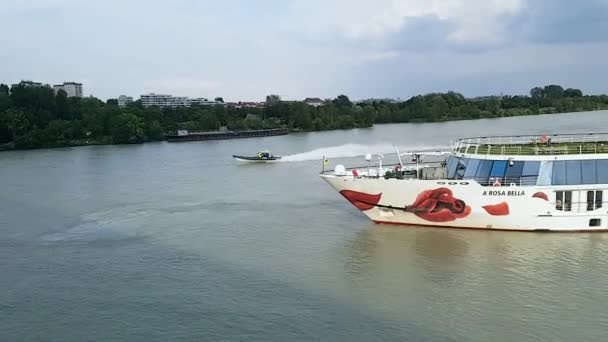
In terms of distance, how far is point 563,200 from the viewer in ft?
51.4

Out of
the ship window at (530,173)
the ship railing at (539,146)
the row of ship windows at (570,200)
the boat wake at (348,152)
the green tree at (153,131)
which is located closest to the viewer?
the row of ship windows at (570,200)

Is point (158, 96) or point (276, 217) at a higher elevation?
point (158, 96)

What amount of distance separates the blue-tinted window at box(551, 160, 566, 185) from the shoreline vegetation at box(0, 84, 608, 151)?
53.0 meters

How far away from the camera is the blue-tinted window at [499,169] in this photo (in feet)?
52.5

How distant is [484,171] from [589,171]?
9.33 feet

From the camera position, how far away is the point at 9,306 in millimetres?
12578

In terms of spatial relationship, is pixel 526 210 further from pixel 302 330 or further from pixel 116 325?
pixel 116 325

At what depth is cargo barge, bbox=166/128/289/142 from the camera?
66488 millimetres

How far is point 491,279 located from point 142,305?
7935mm

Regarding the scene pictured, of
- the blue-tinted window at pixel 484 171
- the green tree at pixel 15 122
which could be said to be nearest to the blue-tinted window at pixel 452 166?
the blue-tinted window at pixel 484 171

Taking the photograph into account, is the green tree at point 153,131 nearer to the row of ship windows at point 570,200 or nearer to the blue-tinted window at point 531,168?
the blue-tinted window at point 531,168

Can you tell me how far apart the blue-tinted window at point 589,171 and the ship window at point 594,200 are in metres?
0.31

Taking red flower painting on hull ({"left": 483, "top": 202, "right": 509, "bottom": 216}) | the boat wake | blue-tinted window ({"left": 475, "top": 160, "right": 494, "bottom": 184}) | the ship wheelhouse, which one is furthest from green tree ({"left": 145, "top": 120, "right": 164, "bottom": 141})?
red flower painting on hull ({"left": 483, "top": 202, "right": 509, "bottom": 216})

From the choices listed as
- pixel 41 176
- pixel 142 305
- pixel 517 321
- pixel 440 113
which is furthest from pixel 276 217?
pixel 440 113
